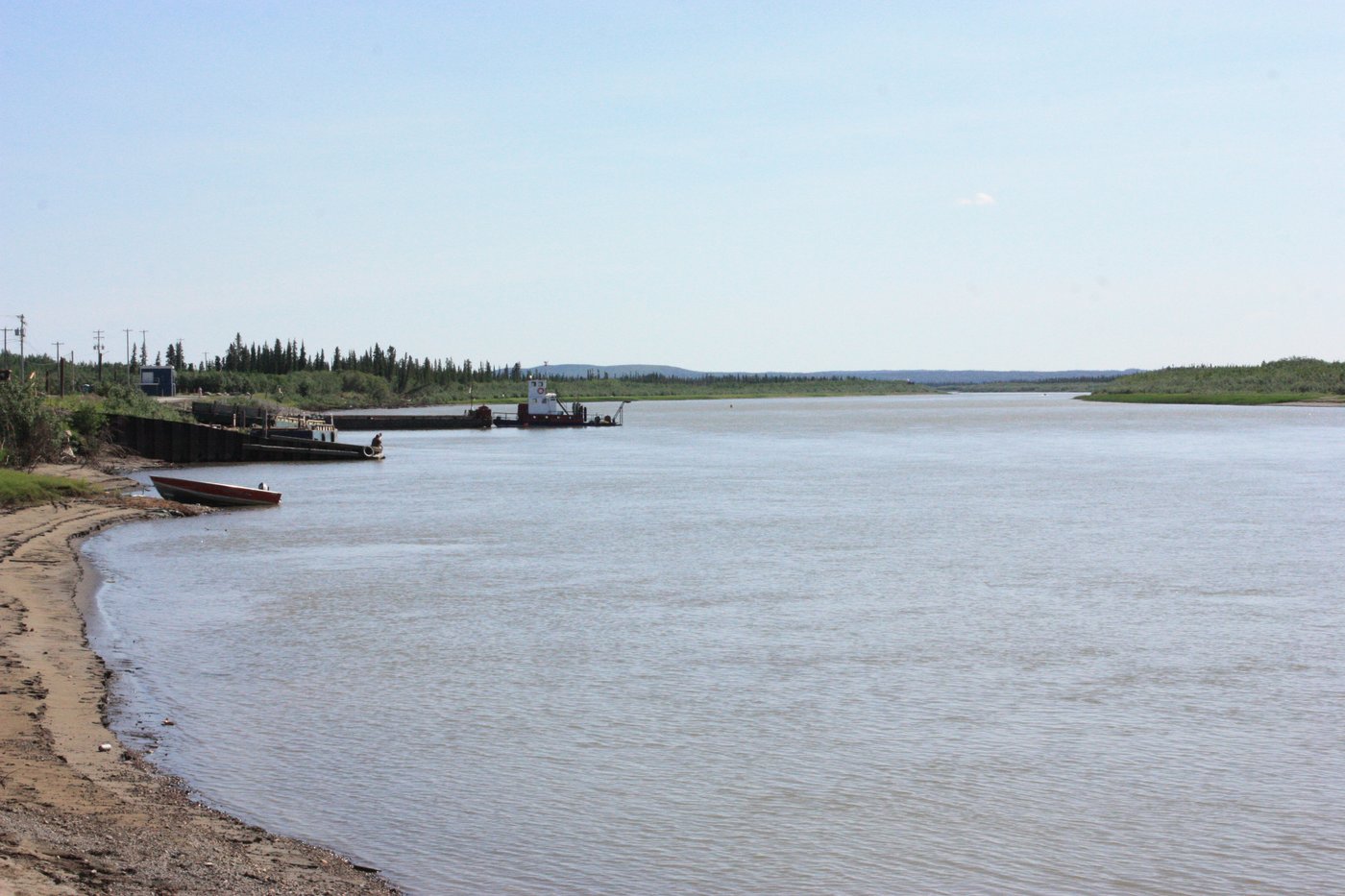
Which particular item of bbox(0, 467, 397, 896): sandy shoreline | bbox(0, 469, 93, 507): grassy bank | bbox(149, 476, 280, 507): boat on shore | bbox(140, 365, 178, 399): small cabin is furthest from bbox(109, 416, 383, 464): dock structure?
bbox(140, 365, 178, 399): small cabin

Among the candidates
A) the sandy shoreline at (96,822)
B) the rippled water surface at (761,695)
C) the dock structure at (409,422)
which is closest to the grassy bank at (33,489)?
the rippled water surface at (761,695)

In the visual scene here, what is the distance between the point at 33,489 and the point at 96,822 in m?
34.7

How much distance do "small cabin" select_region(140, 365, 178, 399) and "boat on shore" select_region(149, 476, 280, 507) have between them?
9814 cm

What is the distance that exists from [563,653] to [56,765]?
A: 9970 millimetres

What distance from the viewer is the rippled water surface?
13547mm

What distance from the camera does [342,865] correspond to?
12586 mm

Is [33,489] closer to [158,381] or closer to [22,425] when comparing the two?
[22,425]

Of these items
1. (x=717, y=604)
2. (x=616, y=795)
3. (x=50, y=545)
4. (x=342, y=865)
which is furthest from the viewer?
(x=50, y=545)

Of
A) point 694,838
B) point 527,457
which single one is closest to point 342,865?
point 694,838

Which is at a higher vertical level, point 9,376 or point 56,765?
point 9,376

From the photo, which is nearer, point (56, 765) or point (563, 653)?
point (56, 765)

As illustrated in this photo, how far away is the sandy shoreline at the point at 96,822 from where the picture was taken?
36.6 feet

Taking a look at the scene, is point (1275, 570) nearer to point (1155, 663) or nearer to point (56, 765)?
point (1155, 663)

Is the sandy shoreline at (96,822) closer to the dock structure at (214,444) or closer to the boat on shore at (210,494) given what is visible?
the boat on shore at (210,494)
